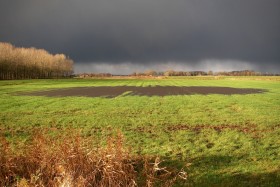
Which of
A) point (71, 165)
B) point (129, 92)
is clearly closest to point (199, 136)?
point (71, 165)

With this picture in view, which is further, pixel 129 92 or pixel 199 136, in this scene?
pixel 129 92

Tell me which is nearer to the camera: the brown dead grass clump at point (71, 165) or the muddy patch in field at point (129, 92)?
the brown dead grass clump at point (71, 165)

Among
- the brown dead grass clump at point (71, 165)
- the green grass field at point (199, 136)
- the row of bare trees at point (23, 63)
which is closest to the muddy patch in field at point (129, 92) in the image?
the green grass field at point (199, 136)

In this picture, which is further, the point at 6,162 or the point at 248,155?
the point at 248,155

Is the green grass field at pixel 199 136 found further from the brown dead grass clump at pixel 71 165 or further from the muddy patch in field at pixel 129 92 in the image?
the muddy patch in field at pixel 129 92

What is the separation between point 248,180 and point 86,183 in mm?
6146

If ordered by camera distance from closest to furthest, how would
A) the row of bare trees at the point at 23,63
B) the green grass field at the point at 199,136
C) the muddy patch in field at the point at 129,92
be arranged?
the green grass field at the point at 199,136 → the muddy patch in field at the point at 129,92 → the row of bare trees at the point at 23,63

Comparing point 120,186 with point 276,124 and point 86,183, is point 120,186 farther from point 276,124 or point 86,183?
point 276,124

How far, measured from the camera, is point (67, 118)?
26562mm

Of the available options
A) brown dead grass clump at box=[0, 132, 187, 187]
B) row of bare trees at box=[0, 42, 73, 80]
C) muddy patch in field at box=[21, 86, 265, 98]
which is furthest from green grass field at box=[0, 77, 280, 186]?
row of bare trees at box=[0, 42, 73, 80]

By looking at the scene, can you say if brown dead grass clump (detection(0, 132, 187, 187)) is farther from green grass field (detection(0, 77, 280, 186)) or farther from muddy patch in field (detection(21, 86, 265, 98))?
muddy patch in field (detection(21, 86, 265, 98))

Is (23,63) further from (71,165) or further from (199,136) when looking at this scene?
(71,165)

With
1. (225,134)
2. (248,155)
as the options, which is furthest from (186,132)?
(248,155)

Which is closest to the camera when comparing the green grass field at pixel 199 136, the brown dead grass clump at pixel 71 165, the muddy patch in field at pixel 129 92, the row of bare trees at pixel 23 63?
the brown dead grass clump at pixel 71 165
